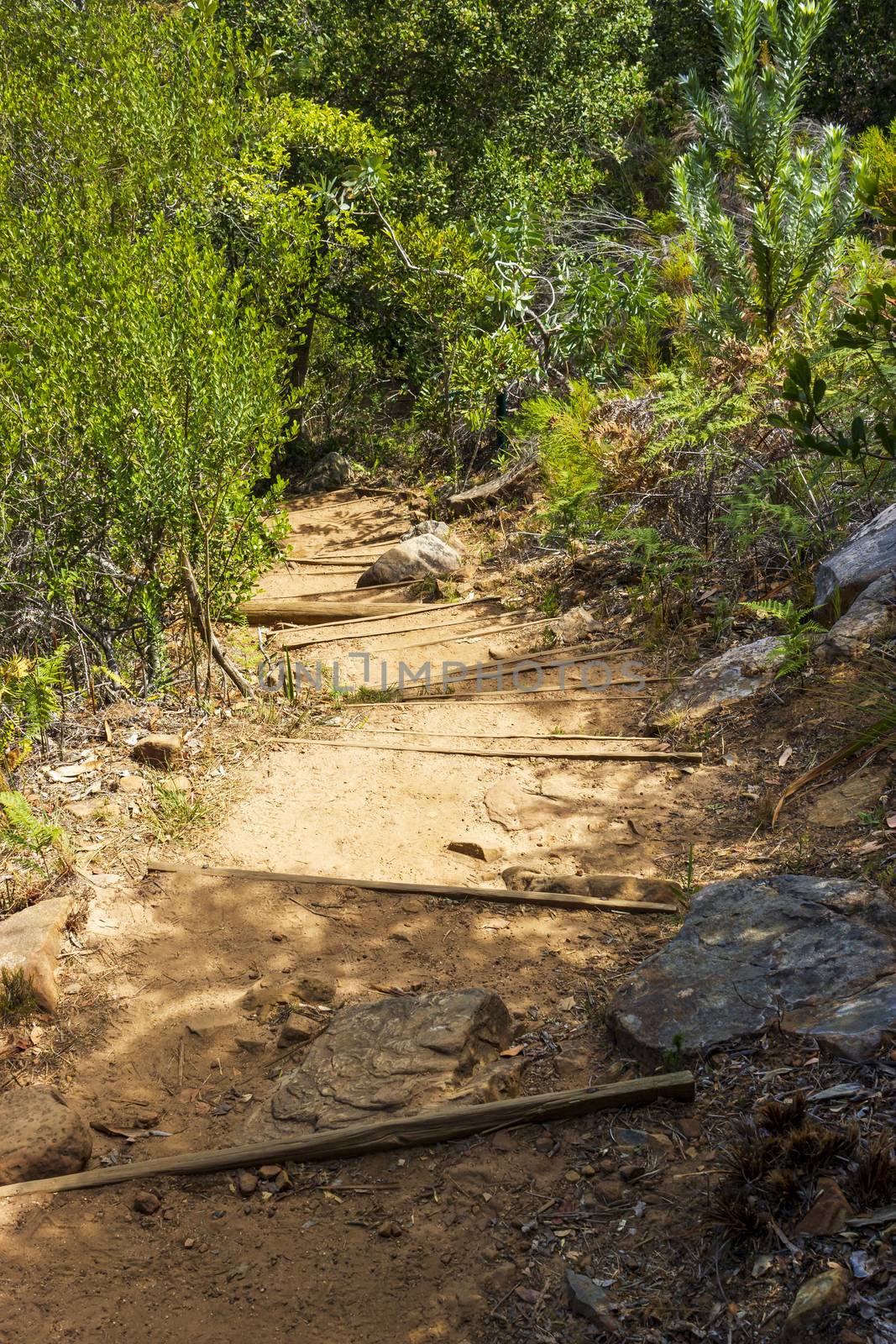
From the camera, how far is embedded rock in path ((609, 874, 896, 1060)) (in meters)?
2.72

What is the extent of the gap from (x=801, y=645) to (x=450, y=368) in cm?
714

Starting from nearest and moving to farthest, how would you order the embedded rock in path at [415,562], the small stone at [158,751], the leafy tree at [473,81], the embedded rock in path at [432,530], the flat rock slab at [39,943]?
the flat rock slab at [39,943]
the small stone at [158,751]
the embedded rock in path at [415,562]
the embedded rock in path at [432,530]
the leafy tree at [473,81]

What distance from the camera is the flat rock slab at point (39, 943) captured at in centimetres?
371

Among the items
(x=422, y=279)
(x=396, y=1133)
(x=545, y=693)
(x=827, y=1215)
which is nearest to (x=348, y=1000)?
(x=396, y=1133)

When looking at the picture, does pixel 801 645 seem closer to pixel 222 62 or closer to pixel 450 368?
pixel 450 368

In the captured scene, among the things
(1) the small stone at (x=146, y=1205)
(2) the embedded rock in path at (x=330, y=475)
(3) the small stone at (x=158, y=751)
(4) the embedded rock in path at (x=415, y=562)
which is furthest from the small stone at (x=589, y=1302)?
(2) the embedded rock in path at (x=330, y=475)

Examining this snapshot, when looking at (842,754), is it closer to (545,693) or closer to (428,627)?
(545,693)

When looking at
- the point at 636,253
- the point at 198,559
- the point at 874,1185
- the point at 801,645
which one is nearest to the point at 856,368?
the point at 801,645

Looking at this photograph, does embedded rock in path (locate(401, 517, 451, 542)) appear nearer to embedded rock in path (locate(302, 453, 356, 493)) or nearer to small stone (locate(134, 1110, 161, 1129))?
embedded rock in path (locate(302, 453, 356, 493))

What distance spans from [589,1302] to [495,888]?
2.18 metres

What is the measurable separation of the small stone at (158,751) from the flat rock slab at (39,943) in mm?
1240

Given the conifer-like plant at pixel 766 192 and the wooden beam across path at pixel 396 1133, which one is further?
the conifer-like plant at pixel 766 192

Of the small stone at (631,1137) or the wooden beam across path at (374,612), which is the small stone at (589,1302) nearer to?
the small stone at (631,1137)

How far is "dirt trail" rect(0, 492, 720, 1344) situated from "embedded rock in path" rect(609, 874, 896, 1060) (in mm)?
234
